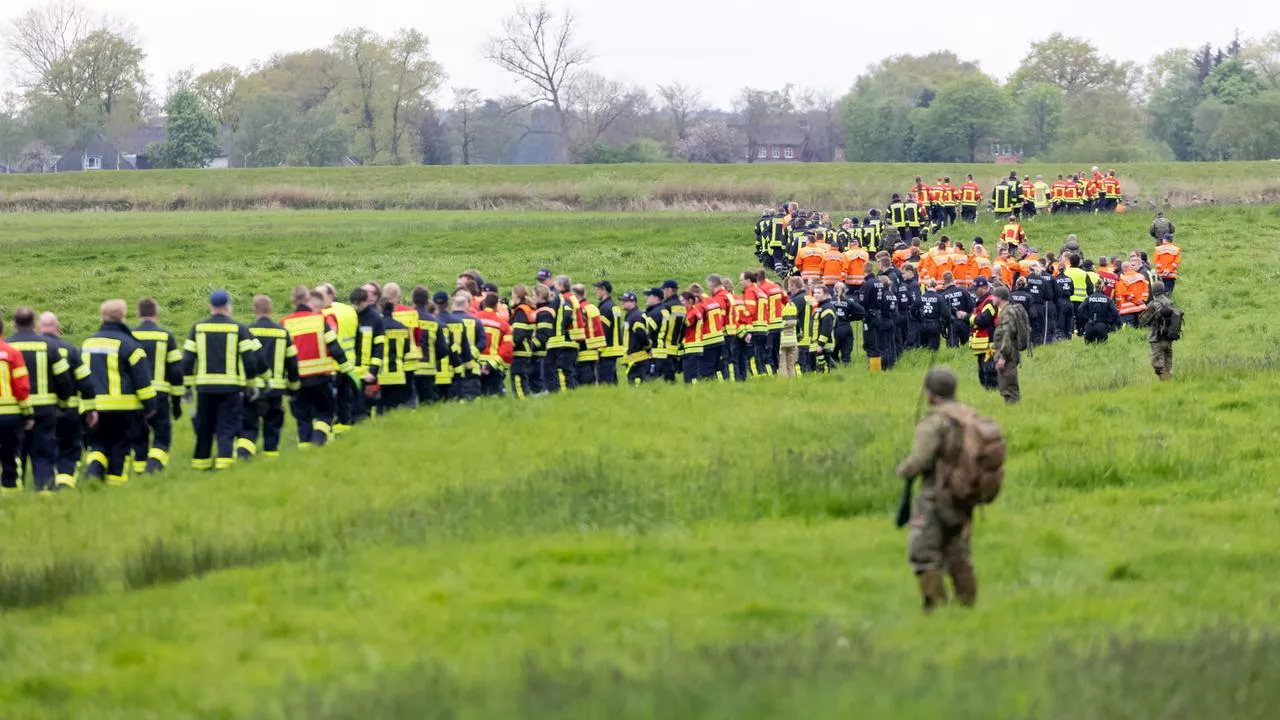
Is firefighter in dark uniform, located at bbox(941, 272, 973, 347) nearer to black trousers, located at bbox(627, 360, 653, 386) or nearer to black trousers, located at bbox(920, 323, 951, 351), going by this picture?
black trousers, located at bbox(920, 323, 951, 351)

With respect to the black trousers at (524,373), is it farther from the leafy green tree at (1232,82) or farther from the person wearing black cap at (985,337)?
the leafy green tree at (1232,82)

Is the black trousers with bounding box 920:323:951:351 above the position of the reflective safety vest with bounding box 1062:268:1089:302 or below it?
below

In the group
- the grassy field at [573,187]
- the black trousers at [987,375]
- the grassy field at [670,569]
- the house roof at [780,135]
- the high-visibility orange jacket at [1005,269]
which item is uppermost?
the house roof at [780,135]

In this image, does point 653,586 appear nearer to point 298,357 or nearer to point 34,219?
point 298,357

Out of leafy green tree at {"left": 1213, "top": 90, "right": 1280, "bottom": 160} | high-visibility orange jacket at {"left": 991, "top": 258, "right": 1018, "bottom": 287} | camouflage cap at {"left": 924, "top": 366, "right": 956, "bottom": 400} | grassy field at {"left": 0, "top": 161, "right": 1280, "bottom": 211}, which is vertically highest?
leafy green tree at {"left": 1213, "top": 90, "right": 1280, "bottom": 160}

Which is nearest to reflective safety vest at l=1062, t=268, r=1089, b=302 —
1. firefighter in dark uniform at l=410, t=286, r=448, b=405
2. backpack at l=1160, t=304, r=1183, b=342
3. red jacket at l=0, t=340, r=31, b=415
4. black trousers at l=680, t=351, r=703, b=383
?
backpack at l=1160, t=304, r=1183, b=342

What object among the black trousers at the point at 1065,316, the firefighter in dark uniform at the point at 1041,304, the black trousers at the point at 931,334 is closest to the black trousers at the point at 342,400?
the black trousers at the point at 931,334

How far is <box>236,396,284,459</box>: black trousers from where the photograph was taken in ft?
64.6

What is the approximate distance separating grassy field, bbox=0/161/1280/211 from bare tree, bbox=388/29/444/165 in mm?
35328

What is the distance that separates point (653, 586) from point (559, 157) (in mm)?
139626

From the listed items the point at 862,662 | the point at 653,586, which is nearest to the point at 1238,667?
the point at 862,662

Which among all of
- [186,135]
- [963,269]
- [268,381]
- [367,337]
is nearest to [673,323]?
[367,337]

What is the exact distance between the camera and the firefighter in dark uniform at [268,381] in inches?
759

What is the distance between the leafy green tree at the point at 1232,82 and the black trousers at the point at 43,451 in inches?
4091
